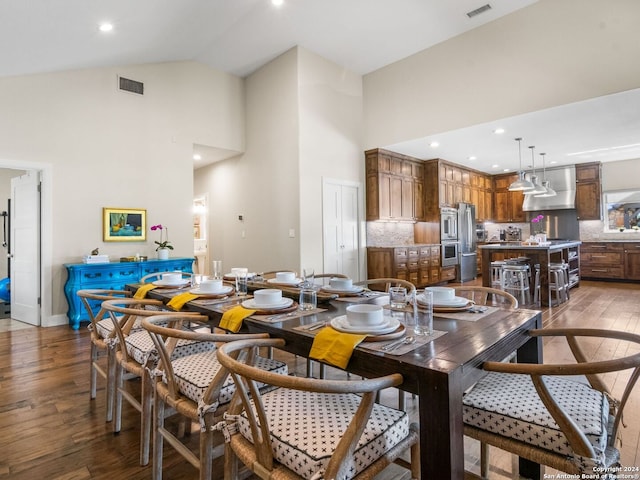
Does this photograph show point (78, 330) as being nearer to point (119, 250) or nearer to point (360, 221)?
point (119, 250)

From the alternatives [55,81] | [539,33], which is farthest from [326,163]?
[55,81]

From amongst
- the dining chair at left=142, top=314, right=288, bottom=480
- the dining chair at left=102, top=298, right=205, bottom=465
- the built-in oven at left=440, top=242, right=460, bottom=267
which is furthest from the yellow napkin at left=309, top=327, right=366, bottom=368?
the built-in oven at left=440, top=242, right=460, bottom=267

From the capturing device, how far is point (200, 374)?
4.90 feet

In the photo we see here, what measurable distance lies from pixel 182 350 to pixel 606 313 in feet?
17.5

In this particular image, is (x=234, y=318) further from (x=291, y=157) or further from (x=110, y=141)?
(x=110, y=141)

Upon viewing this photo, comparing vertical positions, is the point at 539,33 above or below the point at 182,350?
above

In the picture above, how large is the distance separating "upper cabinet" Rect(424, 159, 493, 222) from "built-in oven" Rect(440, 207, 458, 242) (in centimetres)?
12

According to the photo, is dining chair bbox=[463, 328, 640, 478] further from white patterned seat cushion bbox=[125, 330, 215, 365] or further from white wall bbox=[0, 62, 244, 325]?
white wall bbox=[0, 62, 244, 325]

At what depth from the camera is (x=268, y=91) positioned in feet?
19.3

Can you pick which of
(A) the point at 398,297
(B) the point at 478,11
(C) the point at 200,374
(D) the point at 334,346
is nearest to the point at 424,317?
(A) the point at 398,297

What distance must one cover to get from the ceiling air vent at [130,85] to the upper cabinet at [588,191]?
8947 millimetres

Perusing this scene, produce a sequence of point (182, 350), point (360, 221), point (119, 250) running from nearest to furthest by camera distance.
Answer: point (182, 350)
point (119, 250)
point (360, 221)

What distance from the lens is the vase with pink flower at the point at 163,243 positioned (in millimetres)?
5074

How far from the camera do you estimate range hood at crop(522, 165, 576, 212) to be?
802 centimetres
